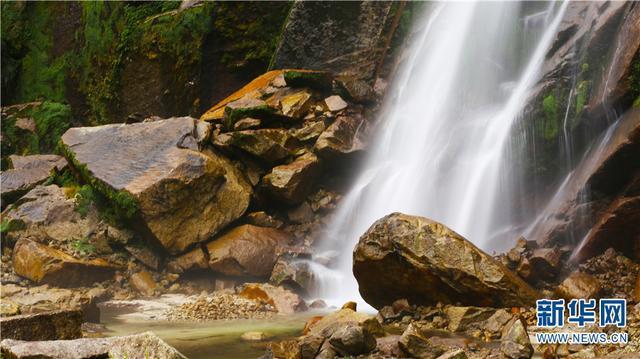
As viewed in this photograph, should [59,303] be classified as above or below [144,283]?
below

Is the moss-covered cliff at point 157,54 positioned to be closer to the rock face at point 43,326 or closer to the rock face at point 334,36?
the rock face at point 334,36

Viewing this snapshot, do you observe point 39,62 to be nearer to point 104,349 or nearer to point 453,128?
point 453,128

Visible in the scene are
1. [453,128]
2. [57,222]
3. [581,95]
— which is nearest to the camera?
[581,95]

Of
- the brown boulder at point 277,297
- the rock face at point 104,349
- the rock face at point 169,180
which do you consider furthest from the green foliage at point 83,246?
the rock face at point 104,349

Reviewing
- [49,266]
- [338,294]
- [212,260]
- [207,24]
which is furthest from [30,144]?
[338,294]

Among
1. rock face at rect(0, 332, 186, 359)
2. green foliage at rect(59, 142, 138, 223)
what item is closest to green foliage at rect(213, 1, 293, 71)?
green foliage at rect(59, 142, 138, 223)

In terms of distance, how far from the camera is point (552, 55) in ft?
39.5

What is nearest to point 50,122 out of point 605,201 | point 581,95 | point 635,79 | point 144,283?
point 144,283

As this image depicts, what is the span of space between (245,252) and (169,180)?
2317 millimetres

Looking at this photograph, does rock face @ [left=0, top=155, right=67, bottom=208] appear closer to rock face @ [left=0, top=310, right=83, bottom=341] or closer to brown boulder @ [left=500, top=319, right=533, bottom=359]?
rock face @ [left=0, top=310, right=83, bottom=341]

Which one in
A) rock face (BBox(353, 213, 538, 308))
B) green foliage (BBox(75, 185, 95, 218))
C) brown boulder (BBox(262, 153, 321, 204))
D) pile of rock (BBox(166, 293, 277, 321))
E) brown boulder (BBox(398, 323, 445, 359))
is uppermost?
brown boulder (BBox(262, 153, 321, 204))

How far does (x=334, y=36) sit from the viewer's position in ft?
58.9

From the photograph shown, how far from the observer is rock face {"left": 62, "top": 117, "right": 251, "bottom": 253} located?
13.1 metres

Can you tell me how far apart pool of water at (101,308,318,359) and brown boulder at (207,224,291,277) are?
2.47m
